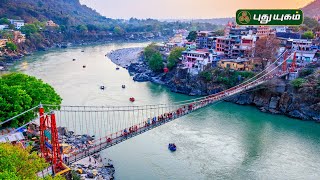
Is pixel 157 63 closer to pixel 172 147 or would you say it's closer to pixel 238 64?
pixel 238 64

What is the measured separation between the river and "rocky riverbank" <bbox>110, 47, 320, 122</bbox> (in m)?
0.52

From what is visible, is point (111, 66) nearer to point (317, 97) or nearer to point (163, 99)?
point (163, 99)

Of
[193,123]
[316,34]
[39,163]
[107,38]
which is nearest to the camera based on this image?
[39,163]

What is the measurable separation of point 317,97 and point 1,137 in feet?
48.7

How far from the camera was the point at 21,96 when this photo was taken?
464 inches

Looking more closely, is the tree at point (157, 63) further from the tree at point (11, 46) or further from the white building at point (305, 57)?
the tree at point (11, 46)

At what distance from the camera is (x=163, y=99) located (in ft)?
69.0

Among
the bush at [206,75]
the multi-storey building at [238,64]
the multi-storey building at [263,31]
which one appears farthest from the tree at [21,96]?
the multi-storey building at [263,31]

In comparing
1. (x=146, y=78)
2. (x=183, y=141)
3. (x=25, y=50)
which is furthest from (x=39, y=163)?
A: (x=25, y=50)

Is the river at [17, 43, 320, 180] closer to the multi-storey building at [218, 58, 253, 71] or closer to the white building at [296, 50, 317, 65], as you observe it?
the multi-storey building at [218, 58, 253, 71]

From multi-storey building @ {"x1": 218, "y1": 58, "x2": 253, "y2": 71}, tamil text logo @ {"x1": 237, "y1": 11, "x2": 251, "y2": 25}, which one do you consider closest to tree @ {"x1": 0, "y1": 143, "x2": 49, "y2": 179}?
tamil text logo @ {"x1": 237, "y1": 11, "x2": 251, "y2": 25}

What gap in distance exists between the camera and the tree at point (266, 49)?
70.5 feet

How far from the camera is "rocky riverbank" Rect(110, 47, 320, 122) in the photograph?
57.3ft

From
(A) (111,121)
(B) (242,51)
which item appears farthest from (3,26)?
(A) (111,121)
